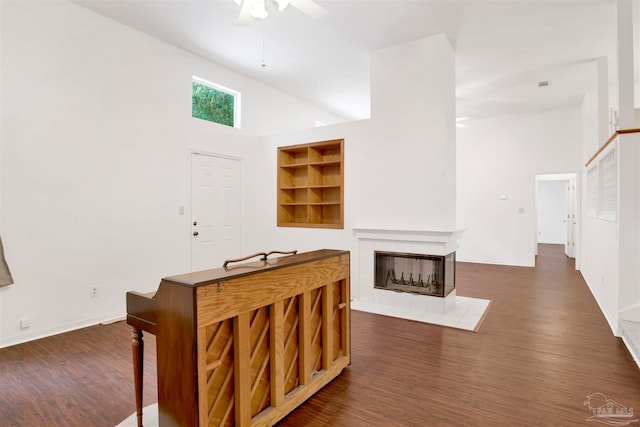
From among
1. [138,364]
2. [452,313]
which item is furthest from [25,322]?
[452,313]

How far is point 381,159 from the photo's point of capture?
4.76m

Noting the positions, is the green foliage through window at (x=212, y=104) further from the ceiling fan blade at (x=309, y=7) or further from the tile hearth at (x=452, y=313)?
the tile hearth at (x=452, y=313)

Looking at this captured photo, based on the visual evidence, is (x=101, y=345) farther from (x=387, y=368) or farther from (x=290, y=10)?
(x=290, y=10)

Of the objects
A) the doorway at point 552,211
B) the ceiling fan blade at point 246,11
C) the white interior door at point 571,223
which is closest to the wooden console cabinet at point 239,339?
the ceiling fan blade at point 246,11

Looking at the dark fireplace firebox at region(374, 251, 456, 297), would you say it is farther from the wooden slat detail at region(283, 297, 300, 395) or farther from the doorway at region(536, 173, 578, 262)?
the doorway at region(536, 173, 578, 262)

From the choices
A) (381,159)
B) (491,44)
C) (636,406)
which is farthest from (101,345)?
(491,44)

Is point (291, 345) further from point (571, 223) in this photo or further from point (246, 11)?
point (571, 223)

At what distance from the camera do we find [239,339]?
1.77 metres

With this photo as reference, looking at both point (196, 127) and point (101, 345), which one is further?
point (196, 127)

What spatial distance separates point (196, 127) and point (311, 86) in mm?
2483

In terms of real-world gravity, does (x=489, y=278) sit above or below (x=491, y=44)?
below

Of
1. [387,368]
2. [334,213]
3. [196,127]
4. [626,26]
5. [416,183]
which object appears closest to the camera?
[387,368]

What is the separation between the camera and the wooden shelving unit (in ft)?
17.8

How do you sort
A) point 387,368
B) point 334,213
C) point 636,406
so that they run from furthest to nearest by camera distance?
1. point 334,213
2. point 387,368
3. point 636,406
